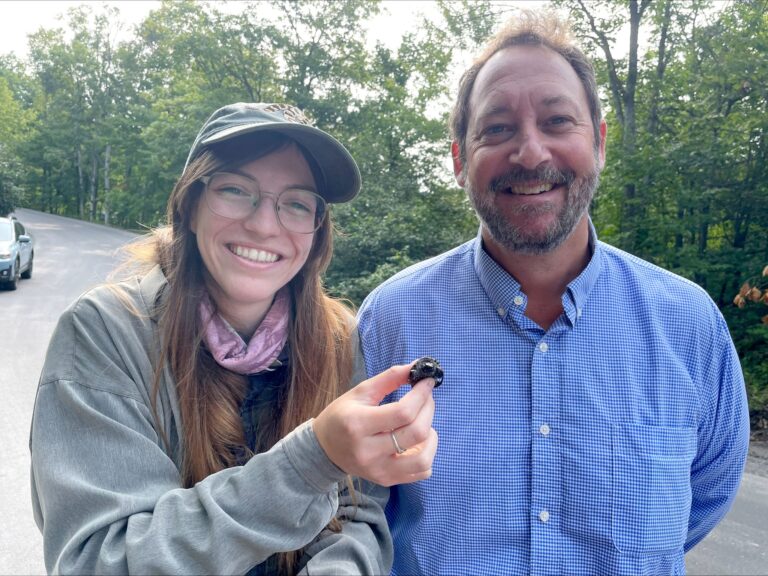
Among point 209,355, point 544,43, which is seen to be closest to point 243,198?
Answer: point 209,355

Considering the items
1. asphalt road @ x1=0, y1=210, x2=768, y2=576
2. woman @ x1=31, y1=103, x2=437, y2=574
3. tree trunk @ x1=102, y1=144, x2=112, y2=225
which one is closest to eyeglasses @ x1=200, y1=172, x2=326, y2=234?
woman @ x1=31, y1=103, x2=437, y2=574

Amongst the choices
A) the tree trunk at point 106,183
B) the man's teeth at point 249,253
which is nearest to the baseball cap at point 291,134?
the man's teeth at point 249,253

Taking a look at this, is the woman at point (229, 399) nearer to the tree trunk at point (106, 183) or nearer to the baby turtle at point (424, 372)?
the baby turtle at point (424, 372)

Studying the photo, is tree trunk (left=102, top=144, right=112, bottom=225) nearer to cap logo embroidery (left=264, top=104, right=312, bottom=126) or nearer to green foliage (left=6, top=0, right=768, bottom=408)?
green foliage (left=6, top=0, right=768, bottom=408)

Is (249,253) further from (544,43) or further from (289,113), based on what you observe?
(544,43)

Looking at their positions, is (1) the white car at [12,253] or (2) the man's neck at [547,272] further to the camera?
(1) the white car at [12,253]

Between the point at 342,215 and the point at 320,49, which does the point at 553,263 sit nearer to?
the point at 342,215
